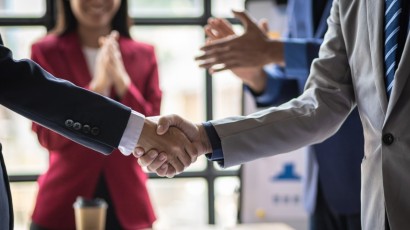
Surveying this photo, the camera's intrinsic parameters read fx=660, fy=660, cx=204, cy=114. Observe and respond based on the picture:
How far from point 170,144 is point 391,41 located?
750mm

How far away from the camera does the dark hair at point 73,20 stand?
9.82ft

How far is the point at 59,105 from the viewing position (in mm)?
1711

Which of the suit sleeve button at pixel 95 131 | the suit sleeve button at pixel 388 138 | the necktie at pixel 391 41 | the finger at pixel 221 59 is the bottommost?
the suit sleeve button at pixel 95 131

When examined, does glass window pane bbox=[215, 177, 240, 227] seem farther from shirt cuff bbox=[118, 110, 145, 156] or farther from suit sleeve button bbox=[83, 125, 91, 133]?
suit sleeve button bbox=[83, 125, 91, 133]

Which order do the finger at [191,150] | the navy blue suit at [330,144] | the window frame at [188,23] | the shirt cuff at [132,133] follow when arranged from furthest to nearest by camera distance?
1. the window frame at [188,23]
2. the navy blue suit at [330,144]
3. the finger at [191,150]
4. the shirt cuff at [132,133]

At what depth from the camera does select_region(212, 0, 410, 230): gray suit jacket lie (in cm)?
151

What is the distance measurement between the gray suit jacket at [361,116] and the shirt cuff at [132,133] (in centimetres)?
22

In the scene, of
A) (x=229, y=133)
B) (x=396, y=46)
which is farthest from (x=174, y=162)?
(x=396, y=46)

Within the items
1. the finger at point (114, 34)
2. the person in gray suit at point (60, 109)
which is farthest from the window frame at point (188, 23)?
the person in gray suit at point (60, 109)

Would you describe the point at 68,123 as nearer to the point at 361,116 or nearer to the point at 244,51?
the point at 361,116

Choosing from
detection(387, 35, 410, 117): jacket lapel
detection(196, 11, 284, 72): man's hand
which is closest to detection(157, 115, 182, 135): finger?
detection(196, 11, 284, 72): man's hand

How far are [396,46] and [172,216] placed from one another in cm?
236

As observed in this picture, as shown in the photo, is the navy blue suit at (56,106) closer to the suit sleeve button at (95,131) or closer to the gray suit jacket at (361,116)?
the suit sleeve button at (95,131)

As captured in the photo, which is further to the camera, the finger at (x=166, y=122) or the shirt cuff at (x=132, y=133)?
the finger at (x=166, y=122)
